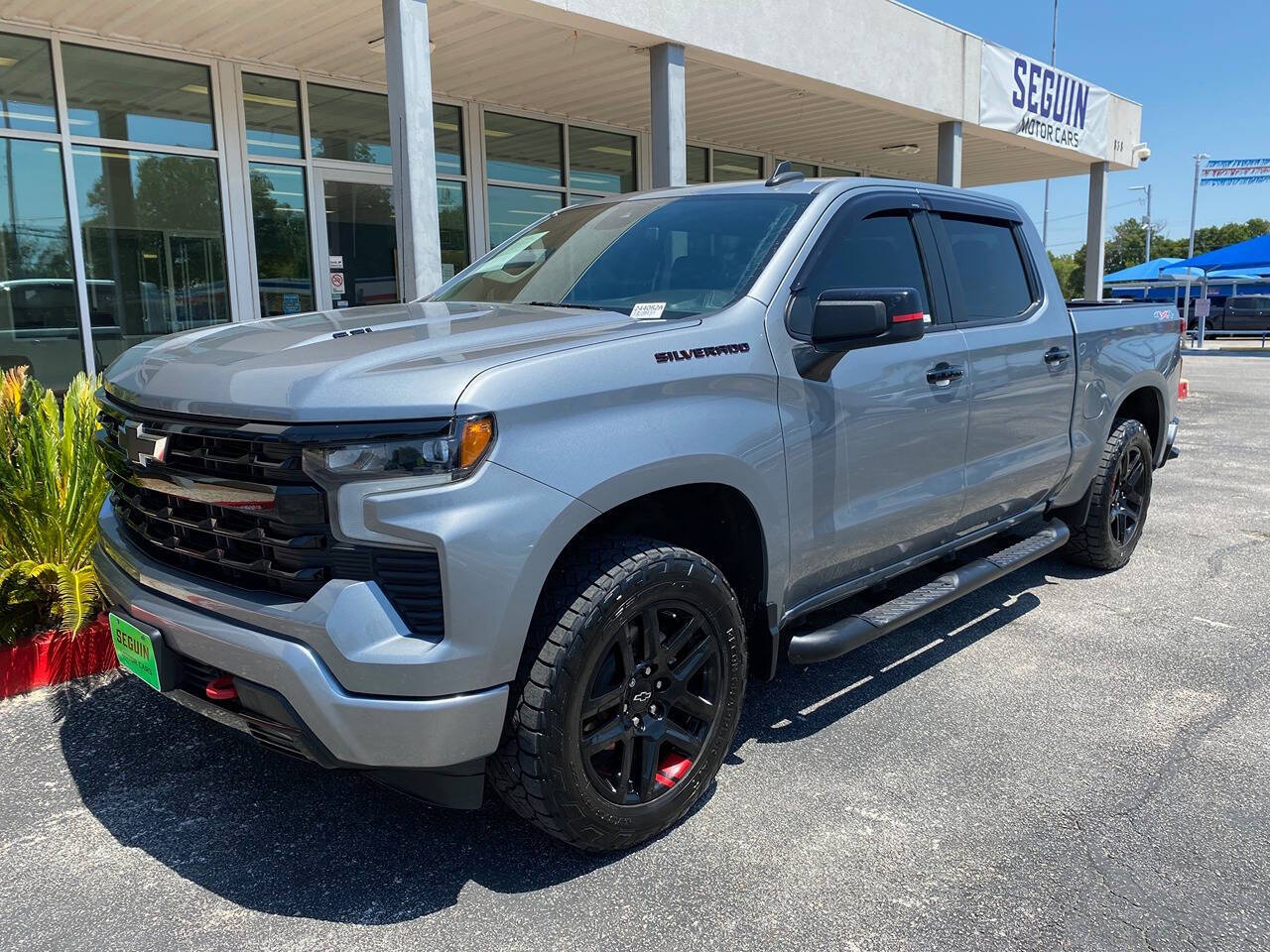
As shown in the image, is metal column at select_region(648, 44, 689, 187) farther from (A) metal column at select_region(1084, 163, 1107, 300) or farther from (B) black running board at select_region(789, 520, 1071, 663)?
(A) metal column at select_region(1084, 163, 1107, 300)

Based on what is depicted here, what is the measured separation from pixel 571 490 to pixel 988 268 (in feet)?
9.18

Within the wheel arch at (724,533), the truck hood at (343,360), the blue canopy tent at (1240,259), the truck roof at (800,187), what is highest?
the blue canopy tent at (1240,259)

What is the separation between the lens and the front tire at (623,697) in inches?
98.1

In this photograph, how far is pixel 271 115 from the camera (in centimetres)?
1009

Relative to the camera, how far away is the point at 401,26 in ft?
21.9

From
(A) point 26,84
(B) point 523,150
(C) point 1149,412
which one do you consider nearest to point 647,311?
(C) point 1149,412

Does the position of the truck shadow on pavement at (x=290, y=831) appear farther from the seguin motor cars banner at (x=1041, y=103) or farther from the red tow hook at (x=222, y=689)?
the seguin motor cars banner at (x=1041, y=103)

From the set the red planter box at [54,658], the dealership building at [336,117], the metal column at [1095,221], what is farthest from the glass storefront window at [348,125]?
the metal column at [1095,221]

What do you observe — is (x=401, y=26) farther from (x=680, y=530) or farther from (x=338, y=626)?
(x=338, y=626)

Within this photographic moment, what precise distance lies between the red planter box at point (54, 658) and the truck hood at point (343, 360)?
148cm

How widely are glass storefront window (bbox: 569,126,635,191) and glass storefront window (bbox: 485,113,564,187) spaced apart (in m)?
0.26

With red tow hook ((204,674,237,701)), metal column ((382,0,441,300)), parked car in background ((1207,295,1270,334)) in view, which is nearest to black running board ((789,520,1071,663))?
red tow hook ((204,674,237,701))

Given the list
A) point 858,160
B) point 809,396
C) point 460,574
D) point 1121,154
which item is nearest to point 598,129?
point 858,160

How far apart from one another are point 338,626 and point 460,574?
12.2 inches
